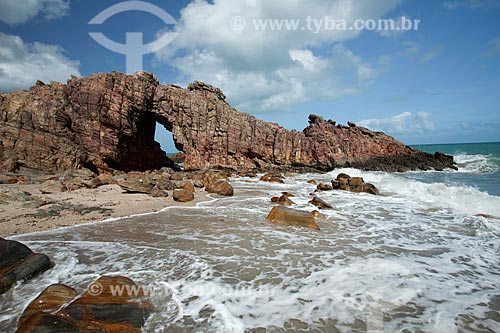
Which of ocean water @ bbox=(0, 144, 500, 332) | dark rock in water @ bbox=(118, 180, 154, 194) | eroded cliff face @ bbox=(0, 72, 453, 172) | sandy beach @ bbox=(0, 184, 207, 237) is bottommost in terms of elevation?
ocean water @ bbox=(0, 144, 500, 332)

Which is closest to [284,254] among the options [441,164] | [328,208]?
[328,208]

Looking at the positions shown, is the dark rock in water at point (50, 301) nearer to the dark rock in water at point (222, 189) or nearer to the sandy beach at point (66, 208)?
the sandy beach at point (66, 208)

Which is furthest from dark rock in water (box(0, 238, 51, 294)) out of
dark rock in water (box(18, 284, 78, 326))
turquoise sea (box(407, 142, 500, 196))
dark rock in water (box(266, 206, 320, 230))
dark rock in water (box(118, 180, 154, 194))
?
turquoise sea (box(407, 142, 500, 196))

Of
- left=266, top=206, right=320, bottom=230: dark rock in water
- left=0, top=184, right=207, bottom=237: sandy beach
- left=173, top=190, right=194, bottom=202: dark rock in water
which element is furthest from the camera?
left=173, top=190, right=194, bottom=202: dark rock in water

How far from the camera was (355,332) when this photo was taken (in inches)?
120

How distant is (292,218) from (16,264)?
20.0 feet

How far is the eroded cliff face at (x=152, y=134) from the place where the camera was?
22.5m

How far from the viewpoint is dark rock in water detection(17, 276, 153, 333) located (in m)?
2.59

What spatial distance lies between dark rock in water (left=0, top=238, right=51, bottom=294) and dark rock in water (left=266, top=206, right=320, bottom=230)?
5.56 metres

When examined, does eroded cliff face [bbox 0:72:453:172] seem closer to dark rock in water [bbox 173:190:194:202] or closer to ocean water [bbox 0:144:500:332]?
dark rock in water [bbox 173:190:194:202]

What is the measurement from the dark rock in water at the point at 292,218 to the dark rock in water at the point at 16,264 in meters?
5.56

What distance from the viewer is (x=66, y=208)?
28.7 ft

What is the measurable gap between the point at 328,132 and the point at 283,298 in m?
32.1

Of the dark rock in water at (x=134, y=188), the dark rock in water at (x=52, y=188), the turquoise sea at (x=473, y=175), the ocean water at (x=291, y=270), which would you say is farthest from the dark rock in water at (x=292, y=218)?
the turquoise sea at (x=473, y=175)
